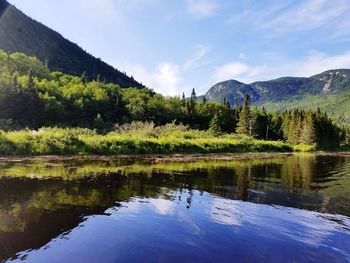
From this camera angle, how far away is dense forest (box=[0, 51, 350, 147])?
8639cm

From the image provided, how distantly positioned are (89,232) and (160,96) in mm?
167288

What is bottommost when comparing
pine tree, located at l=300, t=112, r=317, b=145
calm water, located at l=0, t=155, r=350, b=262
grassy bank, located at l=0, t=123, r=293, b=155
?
calm water, located at l=0, t=155, r=350, b=262

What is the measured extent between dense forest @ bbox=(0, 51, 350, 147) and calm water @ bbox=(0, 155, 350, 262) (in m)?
59.4

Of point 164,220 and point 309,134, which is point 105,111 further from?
point 164,220

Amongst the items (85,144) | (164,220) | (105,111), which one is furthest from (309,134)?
(164,220)

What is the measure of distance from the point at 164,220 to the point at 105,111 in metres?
119

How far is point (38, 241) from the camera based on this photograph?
35.2 ft

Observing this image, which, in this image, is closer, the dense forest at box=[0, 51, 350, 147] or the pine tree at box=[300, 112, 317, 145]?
the dense forest at box=[0, 51, 350, 147]

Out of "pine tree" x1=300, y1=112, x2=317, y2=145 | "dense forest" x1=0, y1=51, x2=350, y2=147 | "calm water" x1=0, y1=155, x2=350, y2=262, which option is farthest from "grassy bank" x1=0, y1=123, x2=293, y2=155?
"pine tree" x1=300, y1=112, x2=317, y2=145

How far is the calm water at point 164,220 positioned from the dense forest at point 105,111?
59.4 metres

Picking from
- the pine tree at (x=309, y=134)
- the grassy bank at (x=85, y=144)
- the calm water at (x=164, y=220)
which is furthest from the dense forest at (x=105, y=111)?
the calm water at (x=164, y=220)

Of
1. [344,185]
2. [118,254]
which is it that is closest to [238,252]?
[118,254]

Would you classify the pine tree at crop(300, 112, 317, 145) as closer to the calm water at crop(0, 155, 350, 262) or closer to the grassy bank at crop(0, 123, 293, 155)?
the grassy bank at crop(0, 123, 293, 155)

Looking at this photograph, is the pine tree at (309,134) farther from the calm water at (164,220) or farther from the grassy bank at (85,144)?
the calm water at (164,220)
